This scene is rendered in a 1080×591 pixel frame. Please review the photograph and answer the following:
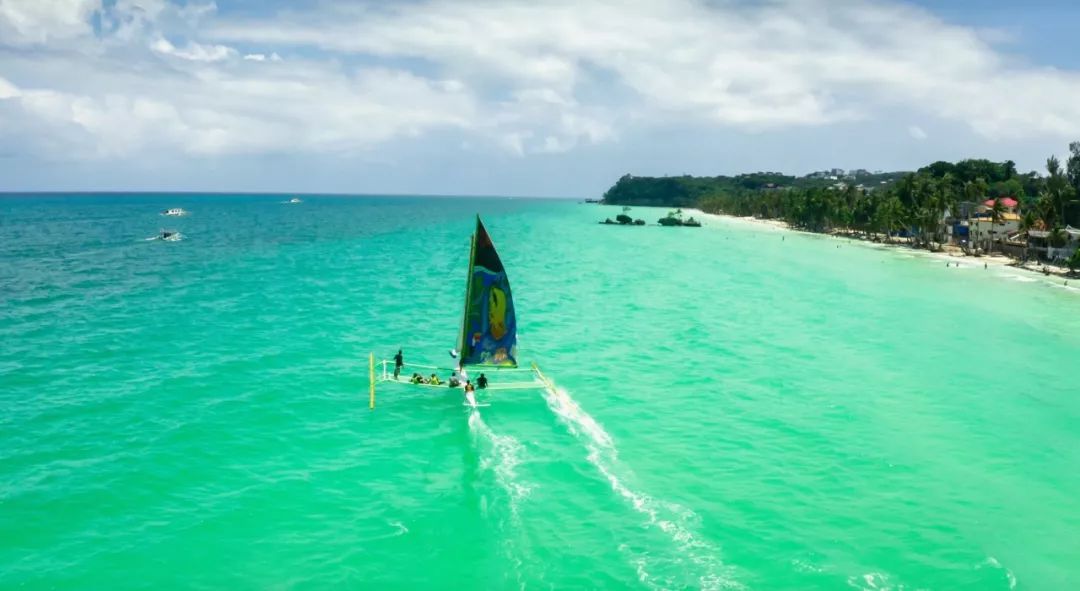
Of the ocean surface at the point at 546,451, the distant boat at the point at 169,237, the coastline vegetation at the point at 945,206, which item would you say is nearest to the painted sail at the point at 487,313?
the ocean surface at the point at 546,451

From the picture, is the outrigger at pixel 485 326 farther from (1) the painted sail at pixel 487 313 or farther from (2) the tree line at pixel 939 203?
(2) the tree line at pixel 939 203

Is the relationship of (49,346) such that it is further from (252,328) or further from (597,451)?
(597,451)

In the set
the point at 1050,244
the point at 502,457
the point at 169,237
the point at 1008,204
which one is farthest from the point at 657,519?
the point at 1008,204

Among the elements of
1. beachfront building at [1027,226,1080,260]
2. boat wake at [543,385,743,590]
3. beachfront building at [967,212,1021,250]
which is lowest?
boat wake at [543,385,743,590]

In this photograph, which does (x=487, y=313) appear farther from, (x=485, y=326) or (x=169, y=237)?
(x=169, y=237)

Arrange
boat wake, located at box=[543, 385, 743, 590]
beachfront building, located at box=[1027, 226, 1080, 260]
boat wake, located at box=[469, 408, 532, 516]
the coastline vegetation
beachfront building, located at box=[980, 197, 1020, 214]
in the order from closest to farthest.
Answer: boat wake, located at box=[543, 385, 743, 590]
boat wake, located at box=[469, 408, 532, 516]
beachfront building, located at box=[1027, 226, 1080, 260]
the coastline vegetation
beachfront building, located at box=[980, 197, 1020, 214]

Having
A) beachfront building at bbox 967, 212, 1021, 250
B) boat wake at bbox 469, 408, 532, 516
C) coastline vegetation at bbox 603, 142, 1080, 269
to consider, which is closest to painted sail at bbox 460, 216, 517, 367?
boat wake at bbox 469, 408, 532, 516

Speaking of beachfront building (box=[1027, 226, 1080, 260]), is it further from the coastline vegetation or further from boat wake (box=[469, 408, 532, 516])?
boat wake (box=[469, 408, 532, 516])
